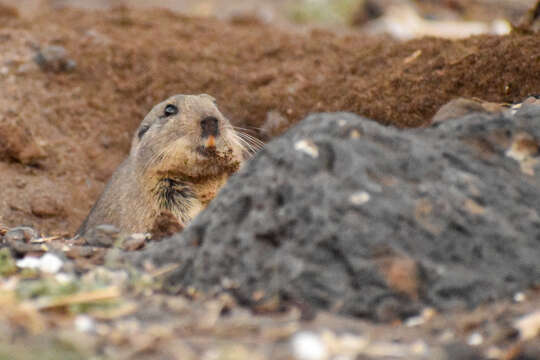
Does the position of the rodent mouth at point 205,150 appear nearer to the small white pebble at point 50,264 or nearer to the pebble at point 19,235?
the pebble at point 19,235

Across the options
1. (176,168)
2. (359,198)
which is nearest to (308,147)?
(359,198)

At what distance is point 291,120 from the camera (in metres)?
7.16

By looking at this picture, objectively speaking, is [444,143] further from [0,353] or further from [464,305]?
[0,353]

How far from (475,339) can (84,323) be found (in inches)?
A: 55.4

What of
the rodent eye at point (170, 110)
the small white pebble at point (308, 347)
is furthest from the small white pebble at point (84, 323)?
the rodent eye at point (170, 110)

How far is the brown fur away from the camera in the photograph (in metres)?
5.44

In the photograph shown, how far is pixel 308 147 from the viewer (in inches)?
122

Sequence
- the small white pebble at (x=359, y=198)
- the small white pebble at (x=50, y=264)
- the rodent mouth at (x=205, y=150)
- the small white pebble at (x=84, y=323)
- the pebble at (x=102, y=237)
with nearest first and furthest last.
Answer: the small white pebble at (x=84, y=323)
the small white pebble at (x=359, y=198)
the small white pebble at (x=50, y=264)
the pebble at (x=102, y=237)
the rodent mouth at (x=205, y=150)

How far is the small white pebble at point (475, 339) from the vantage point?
2418mm

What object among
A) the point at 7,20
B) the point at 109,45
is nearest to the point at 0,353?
the point at 109,45

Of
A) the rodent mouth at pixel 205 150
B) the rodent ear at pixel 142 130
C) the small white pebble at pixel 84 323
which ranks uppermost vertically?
the rodent ear at pixel 142 130

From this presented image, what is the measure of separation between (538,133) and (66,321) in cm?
238

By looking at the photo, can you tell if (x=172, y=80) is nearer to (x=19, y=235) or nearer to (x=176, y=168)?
(x=176, y=168)

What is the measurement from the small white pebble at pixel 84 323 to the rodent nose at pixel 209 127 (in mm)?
3014
